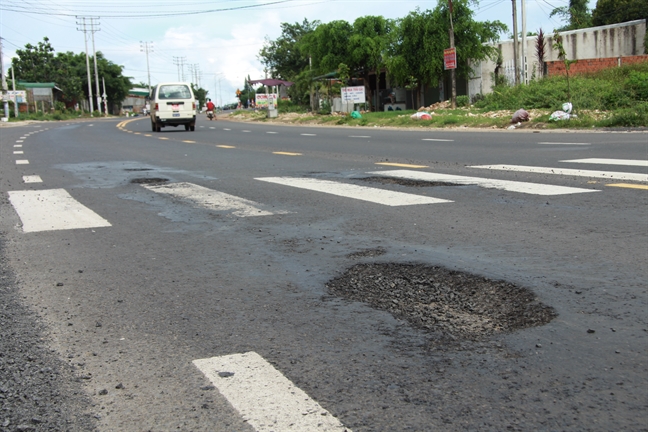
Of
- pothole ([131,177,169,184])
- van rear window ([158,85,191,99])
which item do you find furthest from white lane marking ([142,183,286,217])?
van rear window ([158,85,191,99])

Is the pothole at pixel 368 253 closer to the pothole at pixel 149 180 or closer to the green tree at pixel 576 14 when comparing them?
the pothole at pixel 149 180

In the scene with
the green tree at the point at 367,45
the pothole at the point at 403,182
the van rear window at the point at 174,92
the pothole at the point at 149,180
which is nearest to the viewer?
the pothole at the point at 403,182

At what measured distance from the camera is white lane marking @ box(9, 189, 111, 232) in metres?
5.94

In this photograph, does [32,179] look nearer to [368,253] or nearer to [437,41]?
[368,253]

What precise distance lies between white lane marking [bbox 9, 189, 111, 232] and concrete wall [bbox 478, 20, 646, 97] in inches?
1319

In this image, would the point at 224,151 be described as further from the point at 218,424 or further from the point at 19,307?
the point at 218,424

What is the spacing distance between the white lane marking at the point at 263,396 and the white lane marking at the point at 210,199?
3.59 meters

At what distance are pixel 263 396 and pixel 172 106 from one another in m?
26.0

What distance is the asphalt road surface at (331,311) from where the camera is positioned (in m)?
2.31

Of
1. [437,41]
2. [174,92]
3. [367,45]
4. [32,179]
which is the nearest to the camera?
[32,179]

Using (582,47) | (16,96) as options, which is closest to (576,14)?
(582,47)

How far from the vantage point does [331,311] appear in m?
3.35

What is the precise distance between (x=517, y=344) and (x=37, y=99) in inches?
3594

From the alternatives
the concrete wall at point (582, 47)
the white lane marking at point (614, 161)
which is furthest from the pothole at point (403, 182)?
the concrete wall at point (582, 47)
